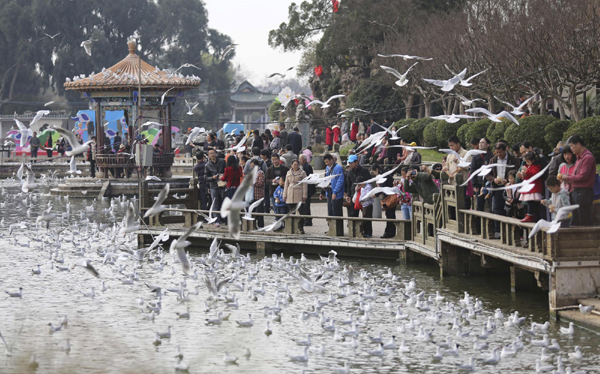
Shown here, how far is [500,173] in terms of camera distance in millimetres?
12312

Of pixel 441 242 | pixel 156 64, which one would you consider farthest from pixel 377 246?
pixel 156 64

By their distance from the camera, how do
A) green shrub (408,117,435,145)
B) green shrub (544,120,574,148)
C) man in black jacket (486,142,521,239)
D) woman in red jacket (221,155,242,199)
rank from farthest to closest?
1. green shrub (408,117,435,145)
2. green shrub (544,120,574,148)
3. woman in red jacket (221,155,242,199)
4. man in black jacket (486,142,521,239)

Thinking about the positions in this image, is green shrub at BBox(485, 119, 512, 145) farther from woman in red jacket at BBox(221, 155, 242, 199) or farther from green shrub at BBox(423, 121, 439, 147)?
woman in red jacket at BBox(221, 155, 242, 199)

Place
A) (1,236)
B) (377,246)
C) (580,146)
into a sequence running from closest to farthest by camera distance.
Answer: (580,146) < (377,246) < (1,236)

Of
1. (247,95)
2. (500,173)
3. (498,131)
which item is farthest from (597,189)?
(247,95)

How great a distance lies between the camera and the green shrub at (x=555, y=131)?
2136 cm

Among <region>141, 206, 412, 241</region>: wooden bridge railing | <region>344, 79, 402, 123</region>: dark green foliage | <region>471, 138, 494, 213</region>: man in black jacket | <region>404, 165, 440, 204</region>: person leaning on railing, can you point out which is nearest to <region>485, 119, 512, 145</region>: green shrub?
<region>141, 206, 412, 241</region>: wooden bridge railing

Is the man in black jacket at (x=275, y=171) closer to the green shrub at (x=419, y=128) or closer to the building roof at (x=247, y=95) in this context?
the green shrub at (x=419, y=128)

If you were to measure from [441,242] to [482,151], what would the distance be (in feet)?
6.68

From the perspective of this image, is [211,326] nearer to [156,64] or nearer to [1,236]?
[1,236]

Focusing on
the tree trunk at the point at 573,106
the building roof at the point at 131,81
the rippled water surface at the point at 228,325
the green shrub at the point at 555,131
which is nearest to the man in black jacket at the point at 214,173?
the rippled water surface at the point at 228,325

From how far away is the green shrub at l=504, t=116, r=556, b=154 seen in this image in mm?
21812

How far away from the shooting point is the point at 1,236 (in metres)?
19.5

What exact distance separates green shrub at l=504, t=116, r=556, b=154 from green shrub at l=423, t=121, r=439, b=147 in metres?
7.26
